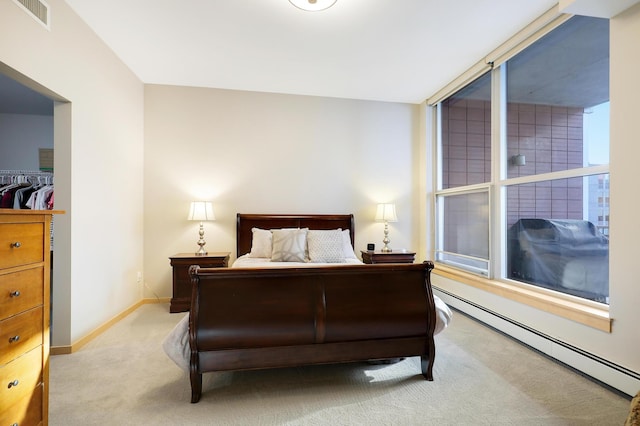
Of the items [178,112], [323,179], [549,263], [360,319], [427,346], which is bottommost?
[427,346]

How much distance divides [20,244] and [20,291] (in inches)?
8.0

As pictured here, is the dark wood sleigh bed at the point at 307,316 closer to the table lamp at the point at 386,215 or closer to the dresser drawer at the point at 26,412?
the dresser drawer at the point at 26,412

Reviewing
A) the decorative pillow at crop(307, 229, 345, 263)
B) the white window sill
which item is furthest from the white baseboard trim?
the decorative pillow at crop(307, 229, 345, 263)

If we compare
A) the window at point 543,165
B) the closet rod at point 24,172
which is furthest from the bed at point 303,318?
the closet rod at point 24,172

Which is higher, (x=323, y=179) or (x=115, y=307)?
(x=323, y=179)

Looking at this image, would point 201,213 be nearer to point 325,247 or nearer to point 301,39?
point 325,247

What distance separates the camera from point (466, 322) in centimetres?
318

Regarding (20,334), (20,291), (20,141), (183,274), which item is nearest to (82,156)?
(183,274)

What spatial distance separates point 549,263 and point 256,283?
103 inches

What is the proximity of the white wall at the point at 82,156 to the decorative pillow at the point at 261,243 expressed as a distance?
1.45 m

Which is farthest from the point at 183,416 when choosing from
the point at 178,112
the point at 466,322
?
the point at 178,112

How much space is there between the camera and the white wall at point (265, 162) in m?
3.85

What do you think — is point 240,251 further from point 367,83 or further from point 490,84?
point 490,84

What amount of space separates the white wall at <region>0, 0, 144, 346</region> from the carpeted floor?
0.54 m
